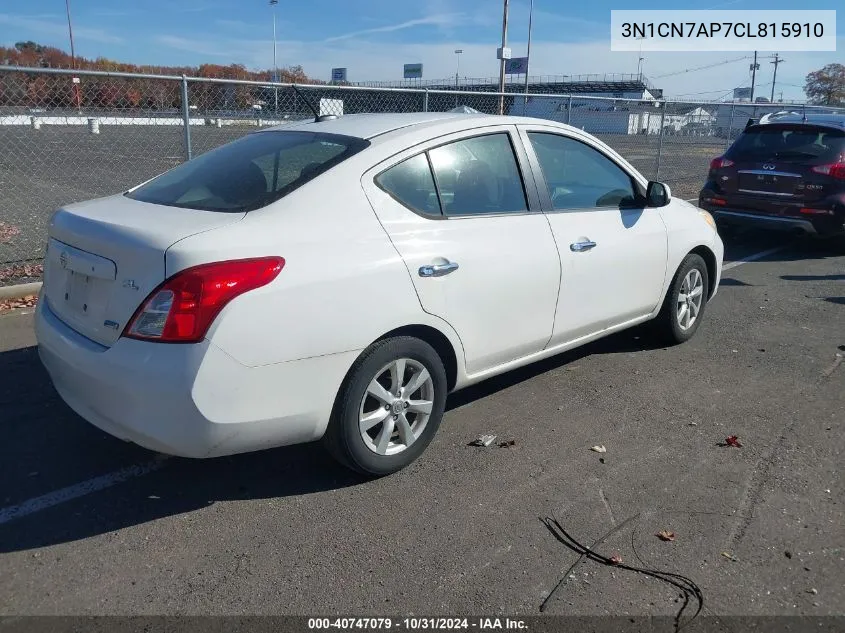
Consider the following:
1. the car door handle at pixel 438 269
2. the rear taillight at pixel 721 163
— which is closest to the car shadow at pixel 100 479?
the car door handle at pixel 438 269

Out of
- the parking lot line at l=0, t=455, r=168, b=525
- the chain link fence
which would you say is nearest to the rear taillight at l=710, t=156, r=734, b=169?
the chain link fence

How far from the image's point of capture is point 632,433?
4117 millimetres

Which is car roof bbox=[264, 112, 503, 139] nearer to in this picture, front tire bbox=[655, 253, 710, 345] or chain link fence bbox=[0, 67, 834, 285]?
chain link fence bbox=[0, 67, 834, 285]

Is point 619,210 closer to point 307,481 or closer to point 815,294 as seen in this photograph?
point 307,481

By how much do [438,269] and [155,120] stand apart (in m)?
9.10

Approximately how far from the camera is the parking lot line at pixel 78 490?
3191 millimetres

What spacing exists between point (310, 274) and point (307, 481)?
108cm

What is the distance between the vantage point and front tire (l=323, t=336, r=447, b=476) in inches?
128

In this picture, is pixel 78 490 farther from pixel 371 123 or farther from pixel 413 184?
pixel 371 123

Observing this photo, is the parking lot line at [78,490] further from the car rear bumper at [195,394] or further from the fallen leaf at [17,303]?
the fallen leaf at [17,303]

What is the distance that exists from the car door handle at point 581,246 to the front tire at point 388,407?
1152mm

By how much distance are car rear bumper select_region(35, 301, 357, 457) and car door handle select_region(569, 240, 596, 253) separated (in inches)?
66.1

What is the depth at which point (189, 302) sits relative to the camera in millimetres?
2791

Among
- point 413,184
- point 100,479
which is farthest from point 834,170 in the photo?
point 100,479
